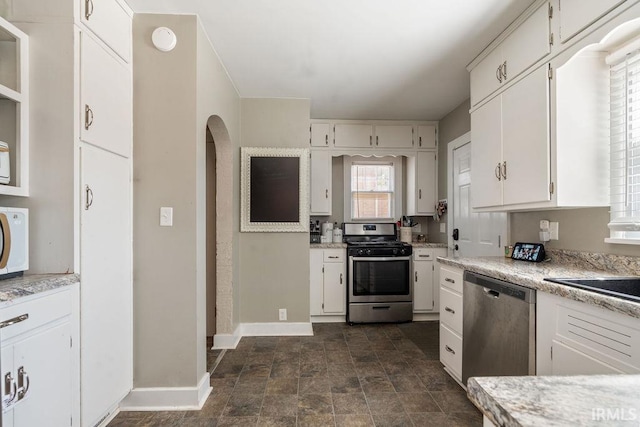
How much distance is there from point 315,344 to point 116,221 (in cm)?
207

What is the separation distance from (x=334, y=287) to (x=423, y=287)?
42.7 inches

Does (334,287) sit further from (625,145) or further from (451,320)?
(625,145)

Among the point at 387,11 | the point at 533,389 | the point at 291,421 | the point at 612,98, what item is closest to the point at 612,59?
the point at 612,98

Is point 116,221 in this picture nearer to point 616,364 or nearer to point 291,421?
point 291,421

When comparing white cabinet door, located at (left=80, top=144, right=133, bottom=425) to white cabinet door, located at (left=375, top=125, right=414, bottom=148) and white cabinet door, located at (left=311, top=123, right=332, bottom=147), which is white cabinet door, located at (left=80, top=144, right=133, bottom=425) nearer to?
white cabinet door, located at (left=311, top=123, right=332, bottom=147)

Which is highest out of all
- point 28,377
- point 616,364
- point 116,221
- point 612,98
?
point 612,98

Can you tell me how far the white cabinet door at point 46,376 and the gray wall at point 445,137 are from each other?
11.9 feet

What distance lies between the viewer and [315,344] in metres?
2.96

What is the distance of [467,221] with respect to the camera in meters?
3.27

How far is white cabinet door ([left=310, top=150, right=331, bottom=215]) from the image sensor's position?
12.5ft

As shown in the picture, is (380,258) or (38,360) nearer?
(38,360)

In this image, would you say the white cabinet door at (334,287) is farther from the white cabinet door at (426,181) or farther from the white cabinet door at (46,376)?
the white cabinet door at (46,376)

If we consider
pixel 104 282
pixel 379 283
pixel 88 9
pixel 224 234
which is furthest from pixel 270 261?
pixel 88 9

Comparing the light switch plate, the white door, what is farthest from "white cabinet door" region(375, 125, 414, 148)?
A: the light switch plate
